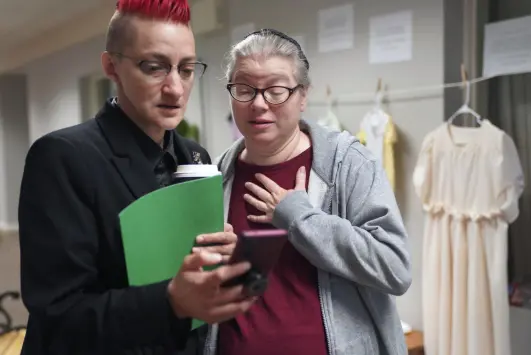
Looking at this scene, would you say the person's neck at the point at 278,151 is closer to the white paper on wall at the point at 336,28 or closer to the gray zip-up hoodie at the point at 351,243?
the gray zip-up hoodie at the point at 351,243

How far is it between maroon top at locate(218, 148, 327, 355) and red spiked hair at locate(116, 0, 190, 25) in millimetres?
488

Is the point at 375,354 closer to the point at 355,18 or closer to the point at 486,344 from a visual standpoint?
the point at 486,344

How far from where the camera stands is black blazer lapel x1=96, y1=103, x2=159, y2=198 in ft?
2.77

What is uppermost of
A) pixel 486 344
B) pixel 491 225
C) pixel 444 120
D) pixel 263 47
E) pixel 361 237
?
pixel 263 47

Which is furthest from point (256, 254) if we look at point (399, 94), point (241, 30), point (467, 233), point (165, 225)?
point (241, 30)

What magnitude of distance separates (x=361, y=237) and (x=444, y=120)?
1260mm

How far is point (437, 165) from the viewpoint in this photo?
2.07 metres

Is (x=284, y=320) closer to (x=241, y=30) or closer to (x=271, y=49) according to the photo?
(x=271, y=49)

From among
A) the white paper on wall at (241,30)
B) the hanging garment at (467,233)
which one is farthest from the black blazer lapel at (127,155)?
the white paper on wall at (241,30)

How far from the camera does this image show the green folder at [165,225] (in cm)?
75

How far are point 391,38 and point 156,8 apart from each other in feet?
5.32

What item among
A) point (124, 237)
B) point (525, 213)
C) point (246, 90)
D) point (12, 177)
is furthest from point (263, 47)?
point (12, 177)

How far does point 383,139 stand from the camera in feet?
7.36

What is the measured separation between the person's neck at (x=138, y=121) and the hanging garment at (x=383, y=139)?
A: 1.43m
